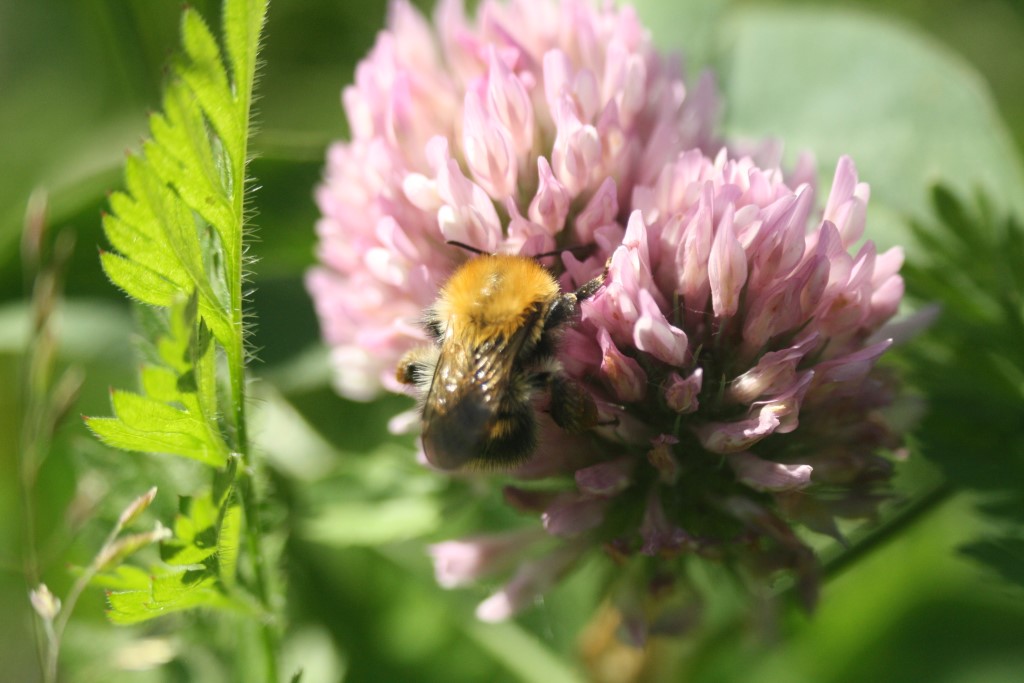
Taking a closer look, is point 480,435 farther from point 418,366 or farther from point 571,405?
point 418,366

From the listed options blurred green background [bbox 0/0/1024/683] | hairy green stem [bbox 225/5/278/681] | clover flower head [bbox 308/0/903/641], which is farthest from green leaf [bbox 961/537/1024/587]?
hairy green stem [bbox 225/5/278/681]

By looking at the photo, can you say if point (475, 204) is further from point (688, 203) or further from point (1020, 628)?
point (1020, 628)

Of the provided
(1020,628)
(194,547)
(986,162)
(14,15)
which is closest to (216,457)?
(194,547)

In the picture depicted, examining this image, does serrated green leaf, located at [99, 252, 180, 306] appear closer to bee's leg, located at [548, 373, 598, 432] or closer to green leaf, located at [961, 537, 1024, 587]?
bee's leg, located at [548, 373, 598, 432]

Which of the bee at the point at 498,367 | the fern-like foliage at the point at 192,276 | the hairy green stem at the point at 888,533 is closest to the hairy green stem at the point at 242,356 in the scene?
the fern-like foliage at the point at 192,276

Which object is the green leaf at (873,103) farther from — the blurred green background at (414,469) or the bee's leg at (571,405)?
the bee's leg at (571,405)

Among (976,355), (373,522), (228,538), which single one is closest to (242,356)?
(228,538)
